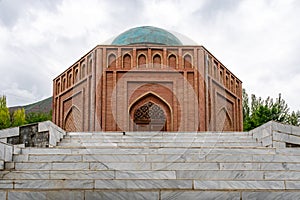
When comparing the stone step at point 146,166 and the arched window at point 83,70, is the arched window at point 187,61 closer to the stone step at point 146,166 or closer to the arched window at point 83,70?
the arched window at point 83,70

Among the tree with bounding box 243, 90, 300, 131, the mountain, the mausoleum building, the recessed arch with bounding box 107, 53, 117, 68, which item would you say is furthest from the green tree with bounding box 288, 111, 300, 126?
the mountain

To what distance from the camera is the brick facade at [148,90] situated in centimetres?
1309

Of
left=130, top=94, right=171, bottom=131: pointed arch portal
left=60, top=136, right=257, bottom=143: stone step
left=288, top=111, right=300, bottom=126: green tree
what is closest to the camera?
left=60, top=136, right=257, bottom=143: stone step

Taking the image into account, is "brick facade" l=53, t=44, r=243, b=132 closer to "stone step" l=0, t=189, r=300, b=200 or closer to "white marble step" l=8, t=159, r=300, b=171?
"white marble step" l=8, t=159, r=300, b=171

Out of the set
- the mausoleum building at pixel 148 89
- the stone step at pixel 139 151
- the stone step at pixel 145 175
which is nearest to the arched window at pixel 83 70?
the mausoleum building at pixel 148 89

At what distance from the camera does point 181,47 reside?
13766mm

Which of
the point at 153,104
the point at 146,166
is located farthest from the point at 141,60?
the point at 146,166

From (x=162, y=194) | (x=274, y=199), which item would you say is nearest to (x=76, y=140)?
(x=162, y=194)

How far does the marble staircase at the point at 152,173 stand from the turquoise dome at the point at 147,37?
30.8 ft

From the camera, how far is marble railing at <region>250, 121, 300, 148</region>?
6.91 meters

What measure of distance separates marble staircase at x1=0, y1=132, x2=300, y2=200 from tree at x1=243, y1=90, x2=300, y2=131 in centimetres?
1191

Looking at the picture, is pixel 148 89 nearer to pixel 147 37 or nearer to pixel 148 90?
pixel 148 90

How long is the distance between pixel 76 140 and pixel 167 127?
6.04m

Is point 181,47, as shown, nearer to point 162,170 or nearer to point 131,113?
point 131,113
